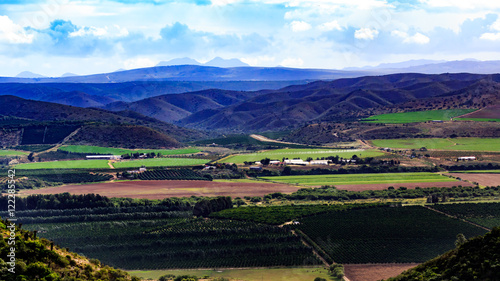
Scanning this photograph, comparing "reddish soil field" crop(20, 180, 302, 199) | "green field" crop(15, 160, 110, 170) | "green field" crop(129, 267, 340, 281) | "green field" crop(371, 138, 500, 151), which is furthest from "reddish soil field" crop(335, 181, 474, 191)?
"green field" crop(15, 160, 110, 170)

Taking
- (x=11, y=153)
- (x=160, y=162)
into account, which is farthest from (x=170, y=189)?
(x=11, y=153)

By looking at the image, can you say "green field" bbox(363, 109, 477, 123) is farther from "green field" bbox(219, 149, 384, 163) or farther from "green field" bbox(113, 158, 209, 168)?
"green field" bbox(113, 158, 209, 168)

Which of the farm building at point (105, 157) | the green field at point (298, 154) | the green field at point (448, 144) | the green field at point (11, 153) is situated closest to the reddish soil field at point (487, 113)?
the green field at point (448, 144)

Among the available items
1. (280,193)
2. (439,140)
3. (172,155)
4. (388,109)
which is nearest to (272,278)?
(280,193)

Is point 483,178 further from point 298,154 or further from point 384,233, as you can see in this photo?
point 384,233

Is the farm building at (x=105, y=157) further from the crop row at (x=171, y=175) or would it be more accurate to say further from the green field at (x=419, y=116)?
the green field at (x=419, y=116)
